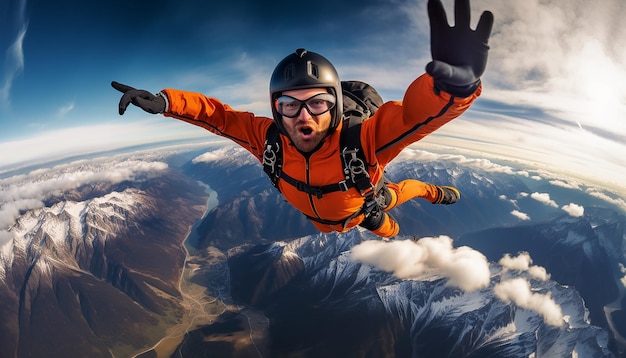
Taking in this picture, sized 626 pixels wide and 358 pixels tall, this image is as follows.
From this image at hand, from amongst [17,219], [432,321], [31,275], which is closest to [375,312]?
[432,321]

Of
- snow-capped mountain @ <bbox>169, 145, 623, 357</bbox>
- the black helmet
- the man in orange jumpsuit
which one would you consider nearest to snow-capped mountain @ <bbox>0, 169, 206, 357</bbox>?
snow-capped mountain @ <bbox>169, 145, 623, 357</bbox>

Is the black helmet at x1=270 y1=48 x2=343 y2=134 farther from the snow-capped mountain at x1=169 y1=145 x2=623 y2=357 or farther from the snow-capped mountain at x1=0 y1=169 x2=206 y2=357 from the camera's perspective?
the snow-capped mountain at x1=0 y1=169 x2=206 y2=357

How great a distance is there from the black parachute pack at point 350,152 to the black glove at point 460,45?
1333 millimetres

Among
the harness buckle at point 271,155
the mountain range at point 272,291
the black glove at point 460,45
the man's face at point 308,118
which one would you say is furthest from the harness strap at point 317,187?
the mountain range at point 272,291

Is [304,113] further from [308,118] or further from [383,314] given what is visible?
[383,314]

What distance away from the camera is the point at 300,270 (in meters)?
130

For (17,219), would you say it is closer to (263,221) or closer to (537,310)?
(263,221)

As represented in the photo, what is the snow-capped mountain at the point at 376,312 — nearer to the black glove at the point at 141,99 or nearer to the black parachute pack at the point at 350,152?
the black parachute pack at the point at 350,152

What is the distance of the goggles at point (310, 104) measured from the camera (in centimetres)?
304

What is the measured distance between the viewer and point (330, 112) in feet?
10.3

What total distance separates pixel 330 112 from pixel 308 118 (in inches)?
11.3

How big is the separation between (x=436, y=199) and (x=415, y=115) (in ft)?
16.4

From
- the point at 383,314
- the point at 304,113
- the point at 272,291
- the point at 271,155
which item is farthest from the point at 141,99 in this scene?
the point at 272,291

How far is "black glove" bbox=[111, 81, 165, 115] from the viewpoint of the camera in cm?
288
